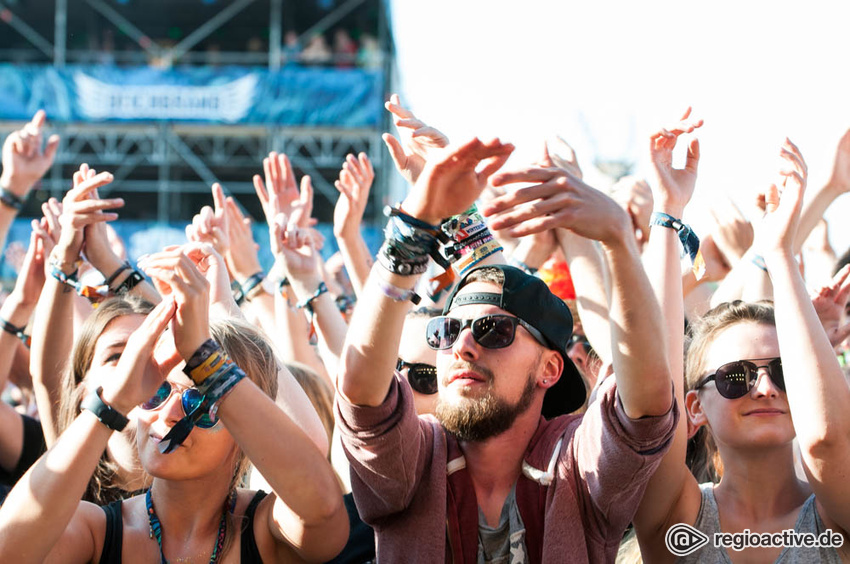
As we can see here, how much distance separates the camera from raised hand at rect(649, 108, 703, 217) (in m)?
2.41

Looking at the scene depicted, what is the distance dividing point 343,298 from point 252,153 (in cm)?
1390

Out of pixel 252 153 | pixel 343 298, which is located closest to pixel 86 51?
pixel 252 153

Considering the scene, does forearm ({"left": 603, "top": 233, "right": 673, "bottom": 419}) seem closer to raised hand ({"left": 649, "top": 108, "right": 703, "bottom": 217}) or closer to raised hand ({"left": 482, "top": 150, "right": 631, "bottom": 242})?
raised hand ({"left": 482, "top": 150, "right": 631, "bottom": 242})

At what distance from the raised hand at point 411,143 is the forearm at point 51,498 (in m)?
1.10

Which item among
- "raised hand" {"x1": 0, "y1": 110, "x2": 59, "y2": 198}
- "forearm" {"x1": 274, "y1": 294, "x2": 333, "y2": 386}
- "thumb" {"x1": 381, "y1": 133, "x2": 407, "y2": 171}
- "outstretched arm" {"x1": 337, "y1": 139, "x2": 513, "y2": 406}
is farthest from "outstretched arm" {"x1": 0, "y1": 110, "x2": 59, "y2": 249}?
"outstretched arm" {"x1": 337, "y1": 139, "x2": 513, "y2": 406}

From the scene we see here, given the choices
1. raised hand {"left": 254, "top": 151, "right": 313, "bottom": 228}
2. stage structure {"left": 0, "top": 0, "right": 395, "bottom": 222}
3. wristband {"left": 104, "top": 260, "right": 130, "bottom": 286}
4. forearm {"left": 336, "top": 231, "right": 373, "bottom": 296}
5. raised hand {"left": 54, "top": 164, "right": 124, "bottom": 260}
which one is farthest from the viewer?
stage structure {"left": 0, "top": 0, "right": 395, "bottom": 222}

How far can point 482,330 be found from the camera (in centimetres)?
219

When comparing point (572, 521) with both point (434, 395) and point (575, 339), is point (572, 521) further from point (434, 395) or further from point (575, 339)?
point (575, 339)

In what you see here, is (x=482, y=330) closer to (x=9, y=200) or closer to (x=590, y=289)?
(x=590, y=289)

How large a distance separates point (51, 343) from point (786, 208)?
214 centimetres

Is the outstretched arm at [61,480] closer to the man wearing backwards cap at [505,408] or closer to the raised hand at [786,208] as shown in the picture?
the man wearing backwards cap at [505,408]

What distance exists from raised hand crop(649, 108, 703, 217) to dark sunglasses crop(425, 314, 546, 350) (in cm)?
51

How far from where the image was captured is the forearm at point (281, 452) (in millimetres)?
1962

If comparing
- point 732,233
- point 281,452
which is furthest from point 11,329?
point 732,233
